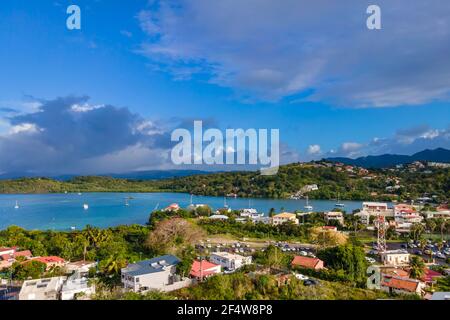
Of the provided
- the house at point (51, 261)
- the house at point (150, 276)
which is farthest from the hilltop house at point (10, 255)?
the house at point (150, 276)

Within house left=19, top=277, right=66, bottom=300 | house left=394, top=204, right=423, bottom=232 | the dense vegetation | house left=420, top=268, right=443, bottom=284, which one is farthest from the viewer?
the dense vegetation

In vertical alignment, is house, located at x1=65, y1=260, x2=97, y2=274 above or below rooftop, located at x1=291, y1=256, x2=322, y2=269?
below

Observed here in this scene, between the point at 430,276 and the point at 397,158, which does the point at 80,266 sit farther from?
the point at 397,158

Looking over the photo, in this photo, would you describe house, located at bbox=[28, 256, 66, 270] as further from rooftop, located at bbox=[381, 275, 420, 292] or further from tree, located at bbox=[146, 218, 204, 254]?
rooftop, located at bbox=[381, 275, 420, 292]

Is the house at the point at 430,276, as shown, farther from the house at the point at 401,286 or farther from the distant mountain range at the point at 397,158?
the distant mountain range at the point at 397,158

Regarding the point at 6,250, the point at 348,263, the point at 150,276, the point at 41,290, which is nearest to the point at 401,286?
the point at 348,263

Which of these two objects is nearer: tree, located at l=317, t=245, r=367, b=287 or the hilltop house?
tree, located at l=317, t=245, r=367, b=287

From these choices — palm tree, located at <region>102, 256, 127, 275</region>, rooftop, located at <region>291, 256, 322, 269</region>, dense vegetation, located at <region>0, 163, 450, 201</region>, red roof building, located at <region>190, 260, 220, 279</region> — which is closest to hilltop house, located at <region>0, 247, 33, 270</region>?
palm tree, located at <region>102, 256, 127, 275</region>
